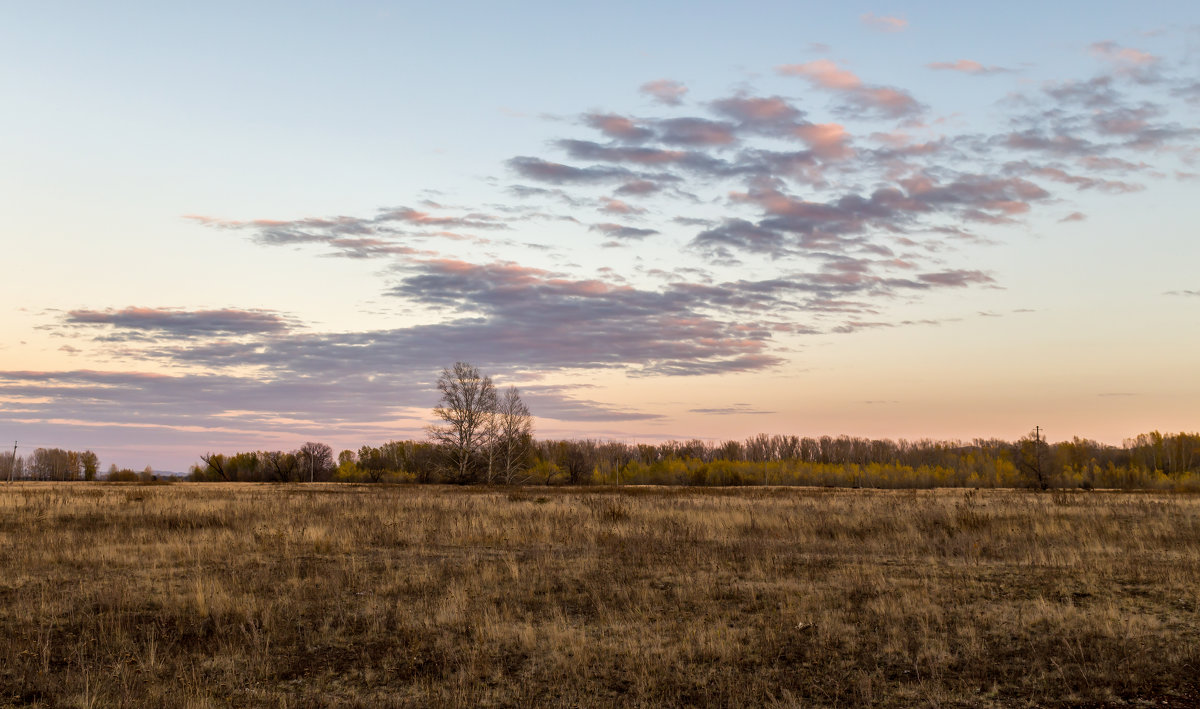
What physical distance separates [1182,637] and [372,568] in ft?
45.4

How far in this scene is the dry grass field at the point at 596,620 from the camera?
28.8 feet

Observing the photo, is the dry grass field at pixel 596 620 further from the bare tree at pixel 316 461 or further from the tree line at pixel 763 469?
the bare tree at pixel 316 461

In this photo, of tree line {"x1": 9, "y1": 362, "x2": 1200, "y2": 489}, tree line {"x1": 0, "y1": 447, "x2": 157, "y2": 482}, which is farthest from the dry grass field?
tree line {"x1": 0, "y1": 447, "x2": 157, "y2": 482}

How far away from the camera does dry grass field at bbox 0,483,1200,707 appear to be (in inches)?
346

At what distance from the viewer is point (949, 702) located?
27.0 ft

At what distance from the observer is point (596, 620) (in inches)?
466

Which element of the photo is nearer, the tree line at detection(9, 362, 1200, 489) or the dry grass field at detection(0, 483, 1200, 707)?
the dry grass field at detection(0, 483, 1200, 707)

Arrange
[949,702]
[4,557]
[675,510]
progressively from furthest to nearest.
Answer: [675,510], [4,557], [949,702]

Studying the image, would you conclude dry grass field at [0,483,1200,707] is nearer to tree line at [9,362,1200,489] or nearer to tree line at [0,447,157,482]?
tree line at [9,362,1200,489]

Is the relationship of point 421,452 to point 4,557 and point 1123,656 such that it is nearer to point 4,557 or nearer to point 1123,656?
point 4,557

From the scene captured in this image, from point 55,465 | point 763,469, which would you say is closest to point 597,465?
point 763,469

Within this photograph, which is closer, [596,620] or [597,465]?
[596,620]

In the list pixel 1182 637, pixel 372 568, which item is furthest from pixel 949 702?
pixel 372 568

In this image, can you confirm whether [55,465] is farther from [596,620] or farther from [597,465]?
[596,620]
